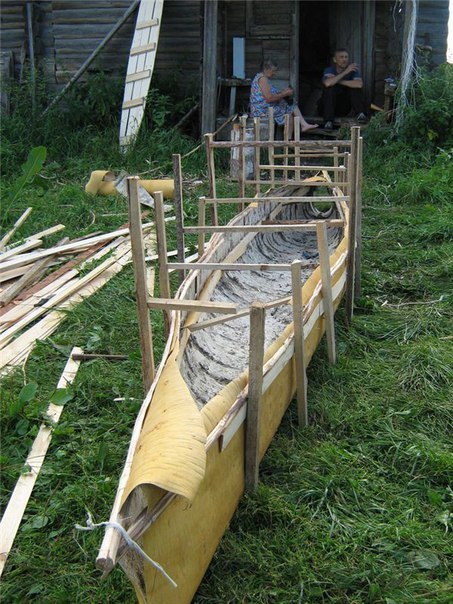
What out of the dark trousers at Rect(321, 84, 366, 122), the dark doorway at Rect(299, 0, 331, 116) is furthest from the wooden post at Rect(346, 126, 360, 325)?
the dark doorway at Rect(299, 0, 331, 116)

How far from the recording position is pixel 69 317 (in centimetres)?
581

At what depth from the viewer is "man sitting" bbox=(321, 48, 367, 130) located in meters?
11.8

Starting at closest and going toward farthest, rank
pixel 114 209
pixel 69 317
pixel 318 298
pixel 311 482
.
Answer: pixel 311 482
pixel 318 298
pixel 69 317
pixel 114 209

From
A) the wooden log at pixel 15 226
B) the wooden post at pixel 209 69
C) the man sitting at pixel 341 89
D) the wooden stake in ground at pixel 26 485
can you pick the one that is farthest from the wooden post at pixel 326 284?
the man sitting at pixel 341 89

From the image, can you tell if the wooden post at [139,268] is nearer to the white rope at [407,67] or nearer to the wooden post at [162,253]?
the wooden post at [162,253]

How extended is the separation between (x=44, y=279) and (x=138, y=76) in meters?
5.82

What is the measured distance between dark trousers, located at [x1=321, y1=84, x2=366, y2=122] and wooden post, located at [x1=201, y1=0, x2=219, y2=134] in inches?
82.1

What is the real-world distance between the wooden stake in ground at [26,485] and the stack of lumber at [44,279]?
865mm

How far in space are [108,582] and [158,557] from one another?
802 mm

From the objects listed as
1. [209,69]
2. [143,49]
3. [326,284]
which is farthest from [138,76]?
[326,284]

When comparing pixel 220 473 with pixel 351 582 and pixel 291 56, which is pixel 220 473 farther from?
pixel 291 56

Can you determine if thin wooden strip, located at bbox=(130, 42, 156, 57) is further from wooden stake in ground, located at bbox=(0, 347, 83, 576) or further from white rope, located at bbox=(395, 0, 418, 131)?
wooden stake in ground, located at bbox=(0, 347, 83, 576)

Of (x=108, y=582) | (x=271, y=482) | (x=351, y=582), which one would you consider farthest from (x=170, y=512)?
(x=271, y=482)

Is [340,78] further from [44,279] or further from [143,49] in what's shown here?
[44,279]
